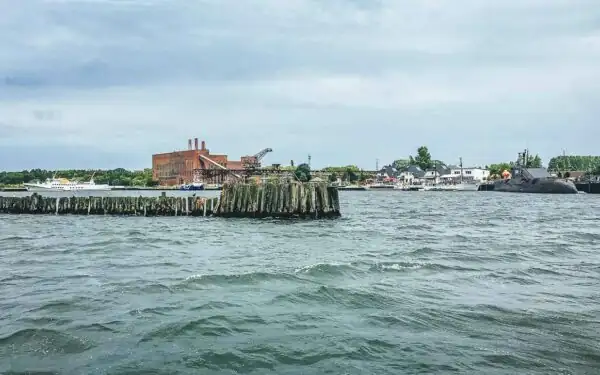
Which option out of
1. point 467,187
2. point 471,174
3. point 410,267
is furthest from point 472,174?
point 410,267

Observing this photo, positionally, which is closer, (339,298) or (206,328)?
(206,328)

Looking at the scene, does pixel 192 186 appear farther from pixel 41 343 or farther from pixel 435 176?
pixel 41 343

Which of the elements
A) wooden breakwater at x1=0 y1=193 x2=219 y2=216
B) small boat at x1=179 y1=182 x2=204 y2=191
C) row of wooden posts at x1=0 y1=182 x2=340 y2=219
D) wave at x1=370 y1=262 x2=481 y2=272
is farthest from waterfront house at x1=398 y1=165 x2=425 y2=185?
wave at x1=370 y1=262 x2=481 y2=272

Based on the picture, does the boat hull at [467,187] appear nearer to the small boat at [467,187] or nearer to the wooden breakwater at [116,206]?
the small boat at [467,187]

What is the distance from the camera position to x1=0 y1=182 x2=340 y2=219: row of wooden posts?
39.6m

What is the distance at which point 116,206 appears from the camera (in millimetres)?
46562

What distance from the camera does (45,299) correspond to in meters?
12.6

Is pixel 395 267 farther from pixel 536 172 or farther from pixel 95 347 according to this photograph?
pixel 536 172

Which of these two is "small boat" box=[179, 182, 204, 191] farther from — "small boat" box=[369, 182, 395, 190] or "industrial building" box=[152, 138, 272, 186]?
"small boat" box=[369, 182, 395, 190]

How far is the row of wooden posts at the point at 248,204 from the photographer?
39625 mm

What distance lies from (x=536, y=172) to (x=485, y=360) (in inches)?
4688

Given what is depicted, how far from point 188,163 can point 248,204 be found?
130 metres

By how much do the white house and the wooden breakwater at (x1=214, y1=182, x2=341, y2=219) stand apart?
160 meters

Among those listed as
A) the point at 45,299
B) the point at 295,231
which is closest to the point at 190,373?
the point at 45,299
